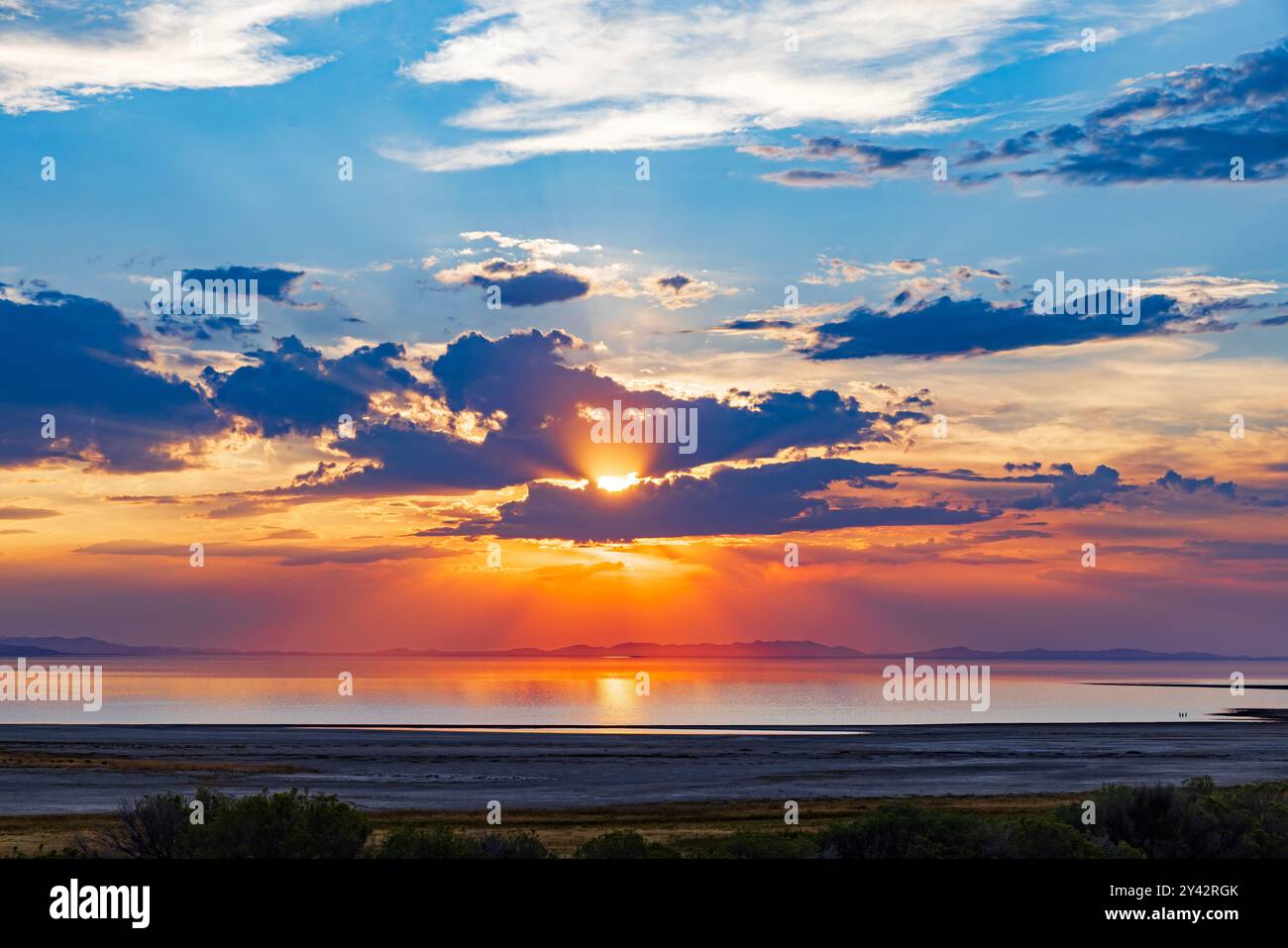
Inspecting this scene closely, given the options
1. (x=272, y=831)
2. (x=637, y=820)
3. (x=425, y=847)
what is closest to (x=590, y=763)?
(x=637, y=820)

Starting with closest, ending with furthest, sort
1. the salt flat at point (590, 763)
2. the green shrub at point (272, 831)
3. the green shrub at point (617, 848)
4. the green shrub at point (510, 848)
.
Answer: the green shrub at point (272, 831) < the green shrub at point (510, 848) < the green shrub at point (617, 848) < the salt flat at point (590, 763)

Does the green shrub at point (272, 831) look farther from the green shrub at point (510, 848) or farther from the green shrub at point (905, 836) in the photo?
the green shrub at point (905, 836)

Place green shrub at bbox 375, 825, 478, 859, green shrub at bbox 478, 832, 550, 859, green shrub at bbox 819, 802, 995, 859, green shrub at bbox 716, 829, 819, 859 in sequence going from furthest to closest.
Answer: green shrub at bbox 716, 829, 819, 859 < green shrub at bbox 819, 802, 995, 859 < green shrub at bbox 478, 832, 550, 859 < green shrub at bbox 375, 825, 478, 859

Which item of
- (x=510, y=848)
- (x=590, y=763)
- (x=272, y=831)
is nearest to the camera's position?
(x=272, y=831)

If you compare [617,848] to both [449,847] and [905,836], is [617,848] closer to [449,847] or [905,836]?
[449,847]

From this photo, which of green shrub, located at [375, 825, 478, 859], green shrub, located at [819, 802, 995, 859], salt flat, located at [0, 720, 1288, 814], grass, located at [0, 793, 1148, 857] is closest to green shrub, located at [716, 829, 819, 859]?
green shrub, located at [819, 802, 995, 859]

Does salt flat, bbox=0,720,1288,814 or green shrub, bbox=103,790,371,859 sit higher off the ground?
green shrub, bbox=103,790,371,859

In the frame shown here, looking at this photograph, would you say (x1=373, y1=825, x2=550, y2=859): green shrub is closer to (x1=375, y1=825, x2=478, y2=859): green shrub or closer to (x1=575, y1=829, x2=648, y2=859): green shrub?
(x1=375, y1=825, x2=478, y2=859): green shrub

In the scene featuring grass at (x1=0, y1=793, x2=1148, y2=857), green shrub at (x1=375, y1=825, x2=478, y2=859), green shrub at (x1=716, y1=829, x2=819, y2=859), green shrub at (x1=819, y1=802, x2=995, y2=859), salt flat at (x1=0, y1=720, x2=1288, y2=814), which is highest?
green shrub at (x1=375, y1=825, x2=478, y2=859)

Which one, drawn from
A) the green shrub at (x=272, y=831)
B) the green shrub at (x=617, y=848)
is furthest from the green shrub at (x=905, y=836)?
the green shrub at (x=272, y=831)
